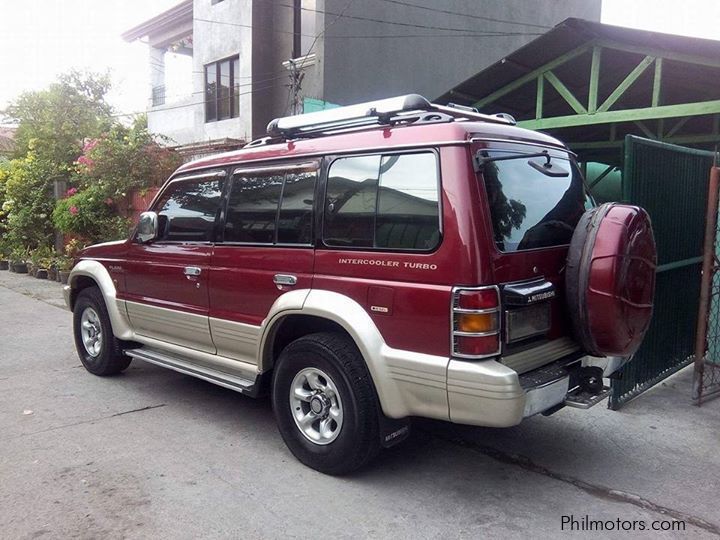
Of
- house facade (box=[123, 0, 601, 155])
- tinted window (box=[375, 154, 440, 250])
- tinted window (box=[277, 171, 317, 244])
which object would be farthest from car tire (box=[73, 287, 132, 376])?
house facade (box=[123, 0, 601, 155])

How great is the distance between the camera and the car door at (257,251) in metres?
3.87

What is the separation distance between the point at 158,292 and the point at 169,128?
16654mm

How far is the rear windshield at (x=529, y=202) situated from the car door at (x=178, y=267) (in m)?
2.23

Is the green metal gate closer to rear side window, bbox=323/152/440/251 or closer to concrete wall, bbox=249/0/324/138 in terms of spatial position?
rear side window, bbox=323/152/440/251

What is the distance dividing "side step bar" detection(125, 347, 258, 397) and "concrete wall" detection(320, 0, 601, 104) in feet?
32.1

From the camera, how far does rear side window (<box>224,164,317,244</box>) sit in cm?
388

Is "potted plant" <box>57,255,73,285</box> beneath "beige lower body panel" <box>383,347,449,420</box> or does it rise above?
beneath

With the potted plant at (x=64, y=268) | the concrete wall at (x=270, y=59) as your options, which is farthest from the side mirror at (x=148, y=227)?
the concrete wall at (x=270, y=59)

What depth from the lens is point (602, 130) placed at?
10.5 meters

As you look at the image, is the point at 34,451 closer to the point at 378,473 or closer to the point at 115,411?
the point at 115,411

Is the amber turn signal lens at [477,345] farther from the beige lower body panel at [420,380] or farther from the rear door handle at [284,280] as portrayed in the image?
the rear door handle at [284,280]

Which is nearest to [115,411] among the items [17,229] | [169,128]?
[17,229]

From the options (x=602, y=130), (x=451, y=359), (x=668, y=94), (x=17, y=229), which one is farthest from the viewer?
(x=17, y=229)

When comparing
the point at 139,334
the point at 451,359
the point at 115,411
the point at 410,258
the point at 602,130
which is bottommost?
the point at 115,411
